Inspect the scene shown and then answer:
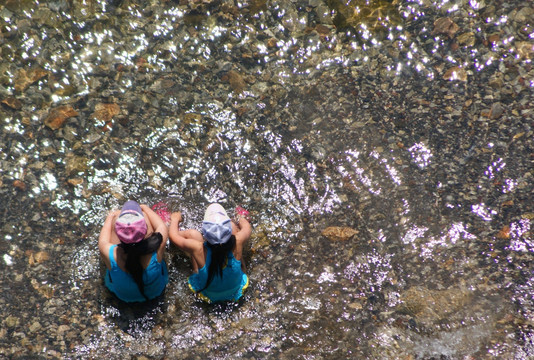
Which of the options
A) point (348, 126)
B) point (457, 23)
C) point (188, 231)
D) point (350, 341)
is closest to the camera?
point (350, 341)

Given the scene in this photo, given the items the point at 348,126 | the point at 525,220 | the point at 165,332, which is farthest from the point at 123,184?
the point at 525,220

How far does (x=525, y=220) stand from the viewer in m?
4.70

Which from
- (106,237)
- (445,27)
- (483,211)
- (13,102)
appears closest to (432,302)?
(483,211)

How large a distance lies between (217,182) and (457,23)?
3963 mm

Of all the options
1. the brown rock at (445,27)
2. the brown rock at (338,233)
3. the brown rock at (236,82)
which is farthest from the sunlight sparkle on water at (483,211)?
the brown rock at (236,82)

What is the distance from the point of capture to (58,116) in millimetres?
5137

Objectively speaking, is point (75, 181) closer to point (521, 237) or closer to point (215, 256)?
point (215, 256)

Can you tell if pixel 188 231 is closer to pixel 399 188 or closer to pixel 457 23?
pixel 399 188

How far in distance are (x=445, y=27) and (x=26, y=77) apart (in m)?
5.48

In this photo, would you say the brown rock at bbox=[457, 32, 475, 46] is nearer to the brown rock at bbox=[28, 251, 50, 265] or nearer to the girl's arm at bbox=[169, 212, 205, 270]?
the girl's arm at bbox=[169, 212, 205, 270]

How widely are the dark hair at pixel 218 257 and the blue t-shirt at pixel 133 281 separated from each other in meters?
0.50

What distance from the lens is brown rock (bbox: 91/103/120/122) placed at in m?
5.21

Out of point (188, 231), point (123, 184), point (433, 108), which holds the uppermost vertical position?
point (433, 108)

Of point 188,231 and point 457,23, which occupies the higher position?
point 457,23
